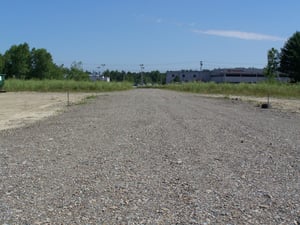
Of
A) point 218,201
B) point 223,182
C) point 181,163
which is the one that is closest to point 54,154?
point 181,163

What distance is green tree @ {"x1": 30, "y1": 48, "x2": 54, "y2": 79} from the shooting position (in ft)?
436

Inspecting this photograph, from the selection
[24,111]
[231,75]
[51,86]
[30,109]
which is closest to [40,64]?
[51,86]

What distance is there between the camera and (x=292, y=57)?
95.2 metres

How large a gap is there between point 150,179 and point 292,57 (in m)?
93.0

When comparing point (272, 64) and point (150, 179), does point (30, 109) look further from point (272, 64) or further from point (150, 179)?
point (272, 64)

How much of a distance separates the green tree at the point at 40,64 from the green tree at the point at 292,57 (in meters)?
65.2

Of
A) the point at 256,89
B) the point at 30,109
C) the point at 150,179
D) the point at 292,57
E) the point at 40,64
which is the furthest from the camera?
the point at 40,64

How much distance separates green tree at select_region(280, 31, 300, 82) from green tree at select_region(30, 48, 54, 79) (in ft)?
214

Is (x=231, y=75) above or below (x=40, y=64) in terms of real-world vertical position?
below

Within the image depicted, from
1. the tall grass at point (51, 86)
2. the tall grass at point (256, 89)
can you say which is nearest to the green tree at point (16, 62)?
the tall grass at point (51, 86)

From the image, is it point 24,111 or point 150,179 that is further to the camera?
point 24,111

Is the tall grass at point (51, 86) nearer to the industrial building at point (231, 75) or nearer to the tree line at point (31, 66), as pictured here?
the tree line at point (31, 66)

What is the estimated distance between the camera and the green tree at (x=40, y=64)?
132750 mm

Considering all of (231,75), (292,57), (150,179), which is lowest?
(231,75)
